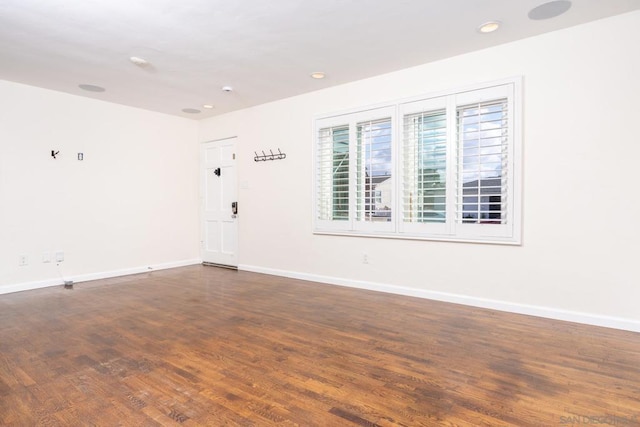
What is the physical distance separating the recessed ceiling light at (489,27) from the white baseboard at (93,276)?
5.67 metres

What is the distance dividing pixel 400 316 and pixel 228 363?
5.68ft

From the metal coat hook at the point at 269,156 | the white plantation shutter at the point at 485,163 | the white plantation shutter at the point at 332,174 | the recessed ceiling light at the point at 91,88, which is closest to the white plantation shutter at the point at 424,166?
the white plantation shutter at the point at 485,163

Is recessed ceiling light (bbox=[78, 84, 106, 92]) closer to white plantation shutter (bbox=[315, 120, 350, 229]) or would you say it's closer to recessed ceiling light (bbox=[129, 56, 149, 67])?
recessed ceiling light (bbox=[129, 56, 149, 67])

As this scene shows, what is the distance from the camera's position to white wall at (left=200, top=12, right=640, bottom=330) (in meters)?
3.00

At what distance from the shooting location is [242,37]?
332 centimetres

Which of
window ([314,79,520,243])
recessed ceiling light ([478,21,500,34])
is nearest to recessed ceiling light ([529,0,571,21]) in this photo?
recessed ceiling light ([478,21,500,34])

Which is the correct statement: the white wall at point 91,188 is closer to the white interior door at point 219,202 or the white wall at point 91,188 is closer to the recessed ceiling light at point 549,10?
the white interior door at point 219,202

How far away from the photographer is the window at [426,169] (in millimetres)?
3535

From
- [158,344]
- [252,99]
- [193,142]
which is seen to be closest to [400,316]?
[158,344]

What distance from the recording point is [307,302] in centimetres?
392

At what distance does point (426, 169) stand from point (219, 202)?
151 inches

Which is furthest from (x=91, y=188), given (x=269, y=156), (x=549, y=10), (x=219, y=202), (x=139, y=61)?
(x=549, y=10)

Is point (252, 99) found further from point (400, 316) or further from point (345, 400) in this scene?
point (345, 400)

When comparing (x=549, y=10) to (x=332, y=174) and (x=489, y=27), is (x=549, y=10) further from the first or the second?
(x=332, y=174)
